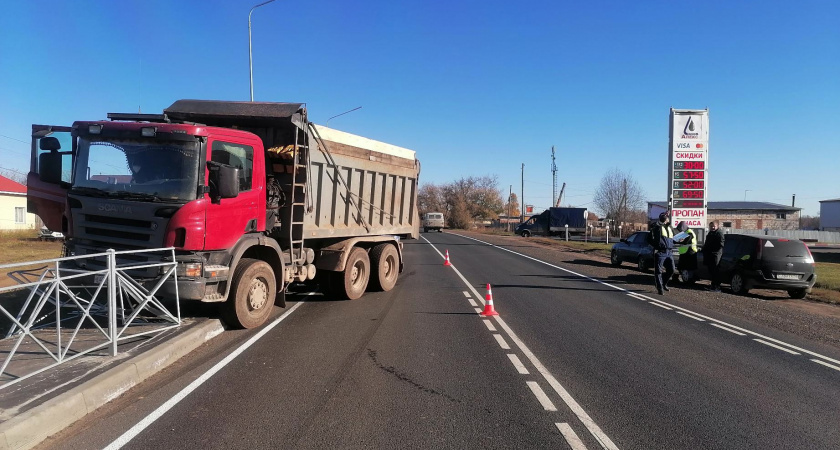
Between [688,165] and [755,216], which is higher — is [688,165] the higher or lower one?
the higher one

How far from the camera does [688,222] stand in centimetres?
2311

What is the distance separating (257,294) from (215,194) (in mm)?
1807

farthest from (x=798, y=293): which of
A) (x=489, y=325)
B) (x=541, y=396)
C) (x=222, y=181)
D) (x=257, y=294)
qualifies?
(x=222, y=181)

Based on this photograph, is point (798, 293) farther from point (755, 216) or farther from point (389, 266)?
point (755, 216)

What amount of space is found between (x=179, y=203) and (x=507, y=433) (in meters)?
5.00

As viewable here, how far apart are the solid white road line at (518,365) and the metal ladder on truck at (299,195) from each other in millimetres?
4149

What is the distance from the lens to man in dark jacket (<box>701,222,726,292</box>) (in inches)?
562

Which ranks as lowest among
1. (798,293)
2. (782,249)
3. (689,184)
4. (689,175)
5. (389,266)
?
(798,293)

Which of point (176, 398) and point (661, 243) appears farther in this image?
point (661, 243)

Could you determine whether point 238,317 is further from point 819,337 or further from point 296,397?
point 819,337

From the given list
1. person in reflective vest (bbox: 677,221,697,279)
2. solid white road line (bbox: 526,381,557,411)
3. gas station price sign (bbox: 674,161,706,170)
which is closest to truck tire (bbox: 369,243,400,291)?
solid white road line (bbox: 526,381,557,411)

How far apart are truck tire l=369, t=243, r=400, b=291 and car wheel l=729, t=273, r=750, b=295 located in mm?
8687

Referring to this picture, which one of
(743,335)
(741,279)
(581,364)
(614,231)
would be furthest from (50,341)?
(614,231)

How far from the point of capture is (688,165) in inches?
901
